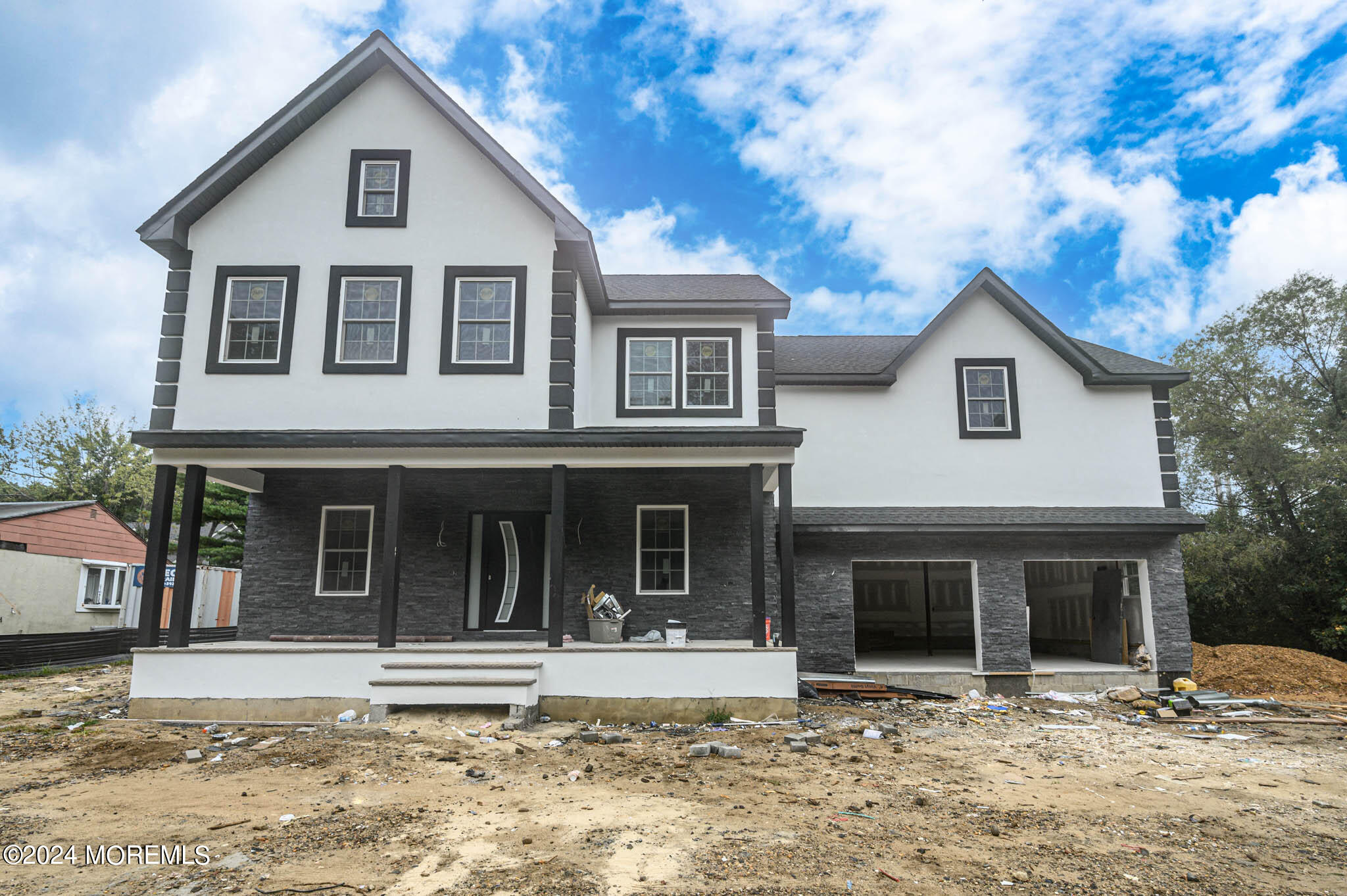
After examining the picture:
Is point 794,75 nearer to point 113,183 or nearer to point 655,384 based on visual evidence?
point 655,384

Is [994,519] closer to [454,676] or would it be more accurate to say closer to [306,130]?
[454,676]

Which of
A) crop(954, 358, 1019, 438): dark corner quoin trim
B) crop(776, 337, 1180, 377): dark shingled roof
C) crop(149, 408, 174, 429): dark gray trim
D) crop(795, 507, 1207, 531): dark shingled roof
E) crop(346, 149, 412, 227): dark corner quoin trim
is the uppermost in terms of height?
crop(346, 149, 412, 227): dark corner quoin trim

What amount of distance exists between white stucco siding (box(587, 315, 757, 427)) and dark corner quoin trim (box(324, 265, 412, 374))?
120 inches

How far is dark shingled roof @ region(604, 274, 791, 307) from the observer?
12.6m

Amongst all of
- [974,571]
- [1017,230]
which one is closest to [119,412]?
[974,571]

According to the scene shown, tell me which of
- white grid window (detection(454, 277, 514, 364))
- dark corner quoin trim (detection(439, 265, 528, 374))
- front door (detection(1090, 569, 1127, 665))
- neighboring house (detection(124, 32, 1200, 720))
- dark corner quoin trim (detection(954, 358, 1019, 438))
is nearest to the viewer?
neighboring house (detection(124, 32, 1200, 720))

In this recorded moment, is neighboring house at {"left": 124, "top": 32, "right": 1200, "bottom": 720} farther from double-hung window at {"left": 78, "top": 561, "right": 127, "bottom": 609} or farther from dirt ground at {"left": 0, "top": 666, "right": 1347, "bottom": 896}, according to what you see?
double-hung window at {"left": 78, "top": 561, "right": 127, "bottom": 609}

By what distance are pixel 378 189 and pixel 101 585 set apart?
50.4ft

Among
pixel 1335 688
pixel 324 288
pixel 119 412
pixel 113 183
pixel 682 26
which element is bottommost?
pixel 1335 688

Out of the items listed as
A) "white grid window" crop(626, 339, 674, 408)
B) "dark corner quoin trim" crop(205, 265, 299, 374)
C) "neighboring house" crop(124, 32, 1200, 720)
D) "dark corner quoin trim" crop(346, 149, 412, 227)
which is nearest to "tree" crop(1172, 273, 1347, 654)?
"neighboring house" crop(124, 32, 1200, 720)

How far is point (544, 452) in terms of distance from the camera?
10.4m

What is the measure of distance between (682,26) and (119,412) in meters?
31.7

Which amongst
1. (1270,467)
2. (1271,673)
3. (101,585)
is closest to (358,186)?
(101,585)

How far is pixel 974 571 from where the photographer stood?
1313 cm
